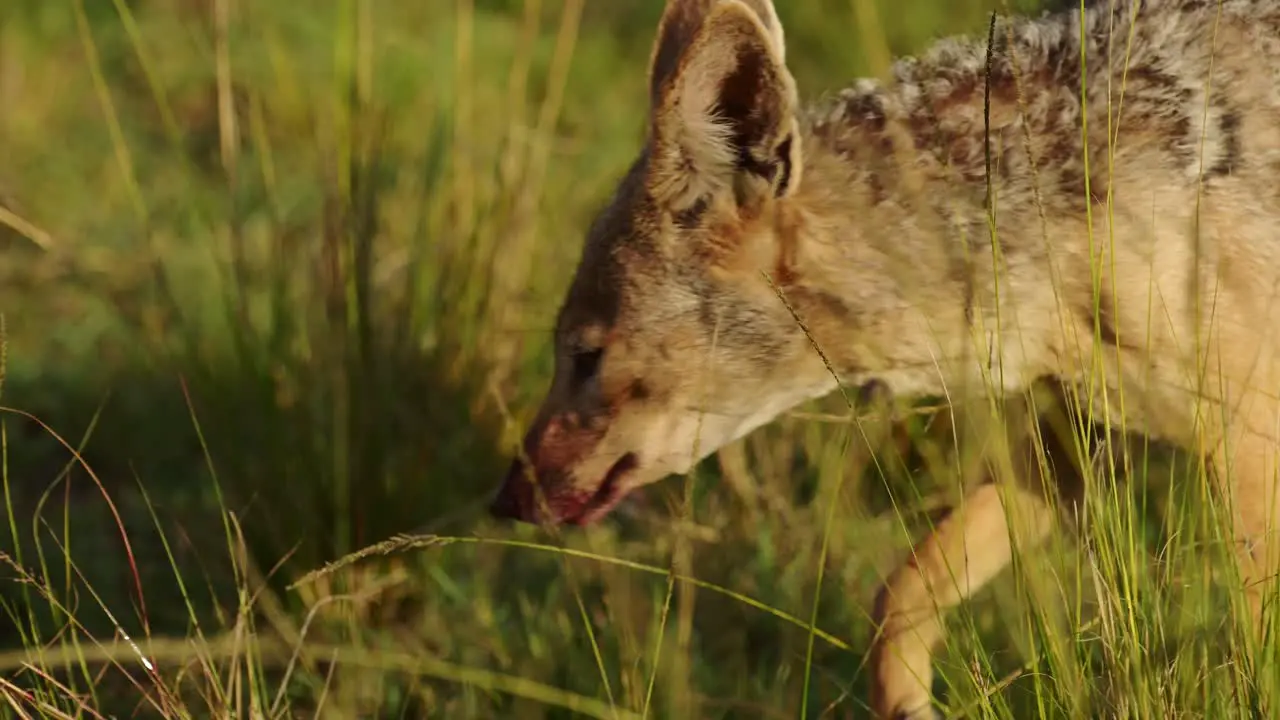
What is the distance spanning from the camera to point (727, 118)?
3.12m

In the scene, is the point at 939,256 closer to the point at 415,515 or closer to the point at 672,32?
the point at 672,32

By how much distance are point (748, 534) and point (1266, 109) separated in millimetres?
1855

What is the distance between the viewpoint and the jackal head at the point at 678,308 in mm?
3164

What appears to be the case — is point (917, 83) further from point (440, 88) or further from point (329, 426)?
point (440, 88)

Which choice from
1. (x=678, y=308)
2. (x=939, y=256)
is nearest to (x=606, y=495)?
(x=678, y=308)

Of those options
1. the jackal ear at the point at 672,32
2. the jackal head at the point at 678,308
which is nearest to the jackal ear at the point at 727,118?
the jackal head at the point at 678,308

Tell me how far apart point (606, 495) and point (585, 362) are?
306 millimetres

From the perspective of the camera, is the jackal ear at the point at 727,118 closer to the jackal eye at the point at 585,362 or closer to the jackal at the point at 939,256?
the jackal at the point at 939,256

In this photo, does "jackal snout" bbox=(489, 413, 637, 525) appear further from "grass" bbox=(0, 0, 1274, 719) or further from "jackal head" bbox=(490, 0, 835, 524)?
"grass" bbox=(0, 0, 1274, 719)

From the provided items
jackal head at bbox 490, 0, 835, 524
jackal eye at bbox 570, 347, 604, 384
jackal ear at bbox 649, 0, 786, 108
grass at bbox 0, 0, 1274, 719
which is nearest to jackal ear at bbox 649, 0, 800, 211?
jackal head at bbox 490, 0, 835, 524

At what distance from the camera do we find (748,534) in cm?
443

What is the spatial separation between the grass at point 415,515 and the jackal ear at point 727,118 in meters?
0.53

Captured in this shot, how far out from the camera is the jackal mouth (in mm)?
3555

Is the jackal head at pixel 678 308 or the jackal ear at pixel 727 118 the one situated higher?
the jackal ear at pixel 727 118
